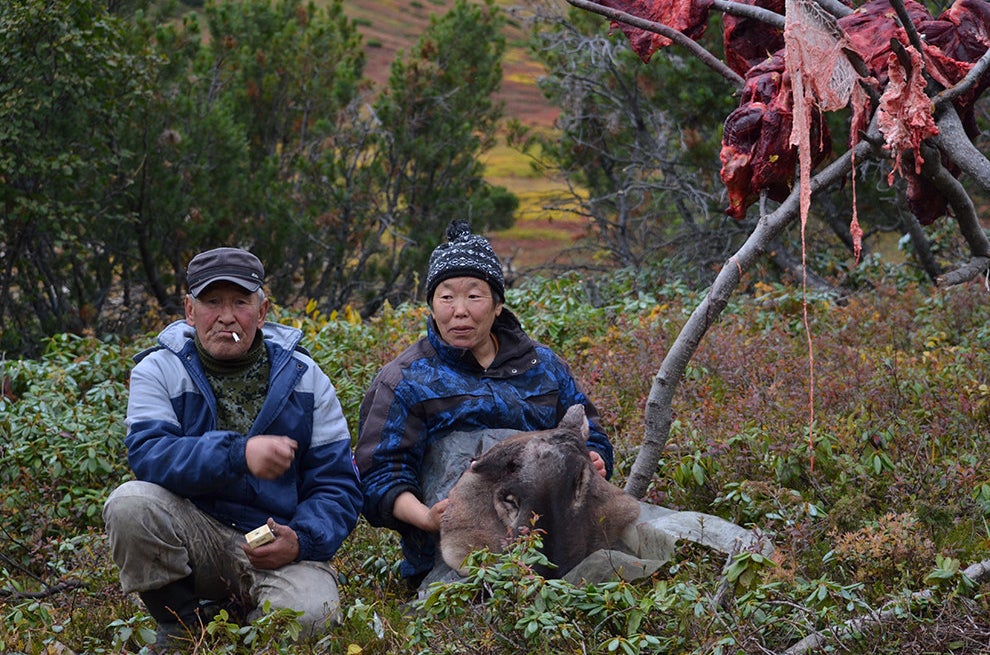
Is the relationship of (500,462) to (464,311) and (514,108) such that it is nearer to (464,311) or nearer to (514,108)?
(464,311)

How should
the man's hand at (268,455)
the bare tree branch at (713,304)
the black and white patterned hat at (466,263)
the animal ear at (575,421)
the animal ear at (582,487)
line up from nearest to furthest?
the man's hand at (268,455) < the bare tree branch at (713,304) < the animal ear at (582,487) < the animal ear at (575,421) < the black and white patterned hat at (466,263)

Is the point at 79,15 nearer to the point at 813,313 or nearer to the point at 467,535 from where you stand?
the point at 813,313

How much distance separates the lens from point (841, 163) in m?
3.88

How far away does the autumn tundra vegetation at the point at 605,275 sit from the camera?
137 inches

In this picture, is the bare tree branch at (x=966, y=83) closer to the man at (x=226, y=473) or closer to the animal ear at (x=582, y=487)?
the animal ear at (x=582, y=487)

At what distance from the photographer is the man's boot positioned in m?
3.87

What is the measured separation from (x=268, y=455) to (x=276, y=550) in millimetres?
414

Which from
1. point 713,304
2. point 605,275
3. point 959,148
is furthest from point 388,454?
point 605,275

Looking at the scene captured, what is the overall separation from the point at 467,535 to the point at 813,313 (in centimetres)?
425

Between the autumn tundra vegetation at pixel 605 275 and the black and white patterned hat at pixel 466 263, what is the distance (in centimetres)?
75

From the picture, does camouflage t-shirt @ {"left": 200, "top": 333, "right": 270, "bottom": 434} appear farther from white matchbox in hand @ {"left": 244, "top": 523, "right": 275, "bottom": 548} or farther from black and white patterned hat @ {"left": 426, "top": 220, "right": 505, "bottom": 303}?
black and white patterned hat @ {"left": 426, "top": 220, "right": 505, "bottom": 303}

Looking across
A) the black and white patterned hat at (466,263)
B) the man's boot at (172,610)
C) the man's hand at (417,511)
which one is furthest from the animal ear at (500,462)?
the man's boot at (172,610)

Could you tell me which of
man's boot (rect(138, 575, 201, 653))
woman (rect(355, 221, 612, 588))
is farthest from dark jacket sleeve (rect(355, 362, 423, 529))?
man's boot (rect(138, 575, 201, 653))

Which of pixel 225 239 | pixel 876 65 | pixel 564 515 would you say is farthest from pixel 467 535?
pixel 225 239
